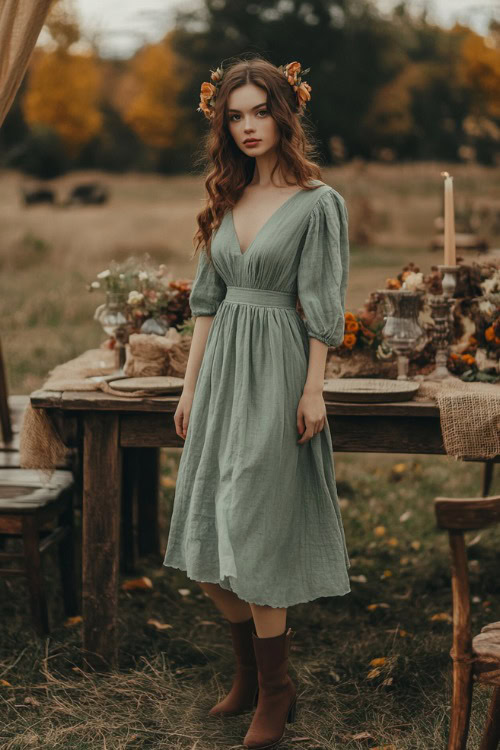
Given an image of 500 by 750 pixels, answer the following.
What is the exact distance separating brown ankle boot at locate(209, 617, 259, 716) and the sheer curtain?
7.05 ft

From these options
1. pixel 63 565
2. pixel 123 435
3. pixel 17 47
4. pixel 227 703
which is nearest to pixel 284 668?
pixel 227 703

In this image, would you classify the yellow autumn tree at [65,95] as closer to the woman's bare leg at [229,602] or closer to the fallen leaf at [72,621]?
the fallen leaf at [72,621]

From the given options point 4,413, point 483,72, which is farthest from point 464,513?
point 483,72

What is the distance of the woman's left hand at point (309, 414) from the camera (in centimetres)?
288

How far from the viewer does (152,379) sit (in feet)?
12.0

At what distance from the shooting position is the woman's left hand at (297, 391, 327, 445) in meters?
2.88

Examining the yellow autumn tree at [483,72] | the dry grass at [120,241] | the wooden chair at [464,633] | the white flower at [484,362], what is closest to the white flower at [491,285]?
the white flower at [484,362]

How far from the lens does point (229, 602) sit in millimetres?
3119

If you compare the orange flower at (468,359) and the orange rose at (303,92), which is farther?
the orange flower at (468,359)

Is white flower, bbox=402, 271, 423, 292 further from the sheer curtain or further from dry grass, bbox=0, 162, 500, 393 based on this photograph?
dry grass, bbox=0, 162, 500, 393

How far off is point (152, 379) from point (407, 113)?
2403 cm

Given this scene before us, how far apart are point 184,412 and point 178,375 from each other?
698 mm

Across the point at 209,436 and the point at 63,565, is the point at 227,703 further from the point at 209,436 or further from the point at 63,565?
the point at 63,565

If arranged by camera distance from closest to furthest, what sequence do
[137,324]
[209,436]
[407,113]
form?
[209,436]
[137,324]
[407,113]
